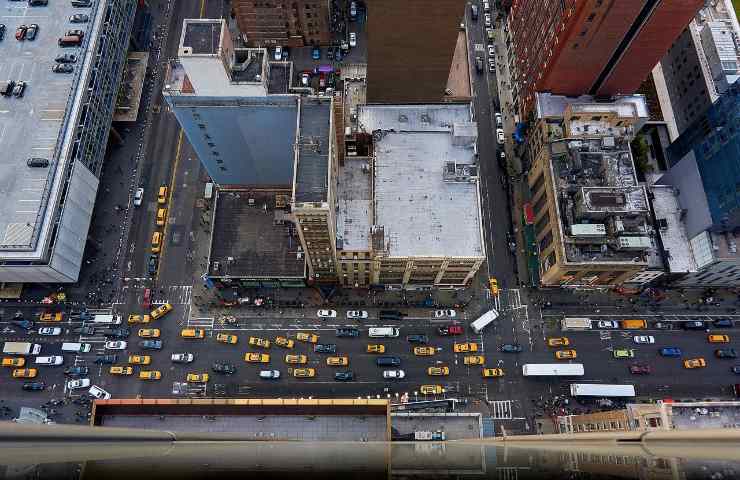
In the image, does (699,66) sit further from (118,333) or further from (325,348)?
(118,333)

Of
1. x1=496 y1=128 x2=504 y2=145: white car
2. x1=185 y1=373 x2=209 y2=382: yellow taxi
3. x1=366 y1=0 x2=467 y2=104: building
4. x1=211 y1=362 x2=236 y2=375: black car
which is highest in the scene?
x1=496 y1=128 x2=504 y2=145: white car

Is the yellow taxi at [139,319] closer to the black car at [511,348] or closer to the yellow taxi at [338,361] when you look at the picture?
the yellow taxi at [338,361]

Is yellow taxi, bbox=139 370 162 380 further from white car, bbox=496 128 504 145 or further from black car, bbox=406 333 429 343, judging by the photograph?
white car, bbox=496 128 504 145

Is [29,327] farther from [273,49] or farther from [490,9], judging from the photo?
[490,9]

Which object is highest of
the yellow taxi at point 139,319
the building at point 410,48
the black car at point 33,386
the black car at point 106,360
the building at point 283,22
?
the building at point 283,22

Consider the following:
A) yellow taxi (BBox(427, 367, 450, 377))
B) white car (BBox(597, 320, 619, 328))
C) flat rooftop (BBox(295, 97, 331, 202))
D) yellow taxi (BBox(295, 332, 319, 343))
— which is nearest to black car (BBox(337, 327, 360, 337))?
yellow taxi (BBox(295, 332, 319, 343))

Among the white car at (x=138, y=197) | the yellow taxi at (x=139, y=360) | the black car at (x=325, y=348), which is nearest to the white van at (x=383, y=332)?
the black car at (x=325, y=348)

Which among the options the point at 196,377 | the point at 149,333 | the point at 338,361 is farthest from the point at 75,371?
the point at 338,361
